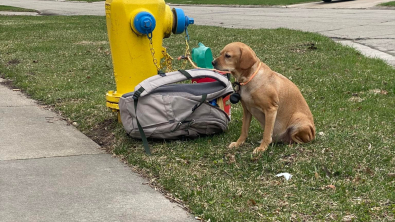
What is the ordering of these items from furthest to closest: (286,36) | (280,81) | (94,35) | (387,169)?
(94,35) < (286,36) < (280,81) < (387,169)

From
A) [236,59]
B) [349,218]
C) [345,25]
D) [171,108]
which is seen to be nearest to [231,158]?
[171,108]

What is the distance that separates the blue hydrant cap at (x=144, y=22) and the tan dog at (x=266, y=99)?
2.79ft

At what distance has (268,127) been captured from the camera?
15.3 ft

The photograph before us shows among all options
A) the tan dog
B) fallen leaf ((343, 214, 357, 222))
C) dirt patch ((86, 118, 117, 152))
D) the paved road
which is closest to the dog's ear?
the tan dog

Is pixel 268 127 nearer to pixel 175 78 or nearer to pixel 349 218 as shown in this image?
pixel 175 78

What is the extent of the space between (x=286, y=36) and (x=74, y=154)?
764 cm

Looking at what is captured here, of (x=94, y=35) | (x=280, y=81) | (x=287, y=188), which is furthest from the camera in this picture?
(x=94, y=35)

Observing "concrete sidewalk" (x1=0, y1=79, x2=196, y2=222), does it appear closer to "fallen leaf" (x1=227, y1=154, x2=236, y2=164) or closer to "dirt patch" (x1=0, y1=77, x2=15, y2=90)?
"fallen leaf" (x1=227, y1=154, x2=236, y2=164)

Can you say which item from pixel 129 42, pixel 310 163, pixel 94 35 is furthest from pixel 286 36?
pixel 310 163

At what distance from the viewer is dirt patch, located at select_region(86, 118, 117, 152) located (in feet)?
17.2

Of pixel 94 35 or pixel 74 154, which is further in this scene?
pixel 94 35

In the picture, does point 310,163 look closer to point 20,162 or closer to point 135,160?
point 135,160

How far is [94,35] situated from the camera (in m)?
13.2

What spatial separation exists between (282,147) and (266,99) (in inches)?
20.1
